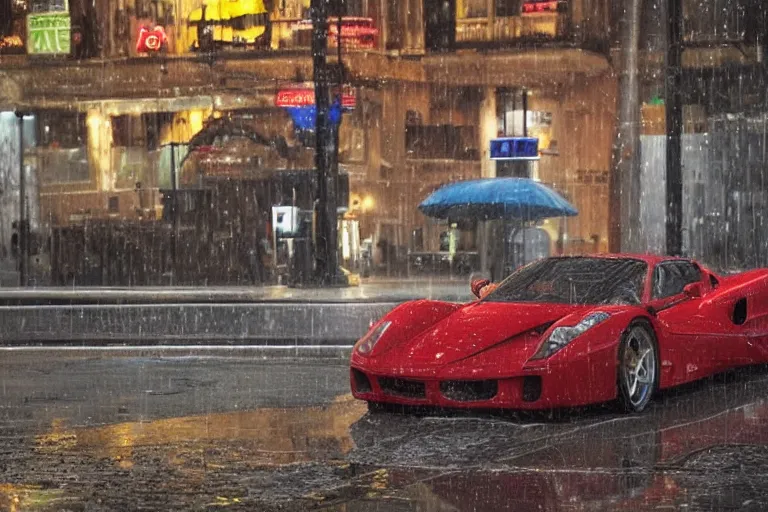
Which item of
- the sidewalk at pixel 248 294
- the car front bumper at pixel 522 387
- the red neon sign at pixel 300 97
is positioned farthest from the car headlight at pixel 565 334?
the red neon sign at pixel 300 97

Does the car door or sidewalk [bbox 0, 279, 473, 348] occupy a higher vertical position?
the car door

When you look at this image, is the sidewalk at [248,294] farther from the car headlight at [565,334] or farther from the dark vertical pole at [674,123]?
the car headlight at [565,334]

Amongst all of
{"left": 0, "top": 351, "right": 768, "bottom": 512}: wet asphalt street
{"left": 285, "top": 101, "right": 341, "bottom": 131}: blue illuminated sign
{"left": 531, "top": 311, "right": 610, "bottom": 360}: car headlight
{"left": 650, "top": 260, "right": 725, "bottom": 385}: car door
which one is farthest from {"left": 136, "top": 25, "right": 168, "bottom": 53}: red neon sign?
{"left": 531, "top": 311, "right": 610, "bottom": 360}: car headlight

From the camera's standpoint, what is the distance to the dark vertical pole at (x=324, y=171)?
30750 mm

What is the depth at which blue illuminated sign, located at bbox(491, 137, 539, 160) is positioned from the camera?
97.7 ft

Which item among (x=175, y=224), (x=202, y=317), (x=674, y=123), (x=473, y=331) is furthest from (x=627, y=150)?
(x=473, y=331)

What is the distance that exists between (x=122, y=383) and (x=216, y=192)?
1081 inches

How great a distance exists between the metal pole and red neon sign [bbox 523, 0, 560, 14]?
2132 mm

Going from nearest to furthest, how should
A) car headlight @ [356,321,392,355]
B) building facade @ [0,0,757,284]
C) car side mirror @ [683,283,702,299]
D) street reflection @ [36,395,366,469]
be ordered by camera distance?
1. street reflection @ [36,395,366,469]
2. car headlight @ [356,321,392,355]
3. car side mirror @ [683,283,702,299]
4. building facade @ [0,0,757,284]

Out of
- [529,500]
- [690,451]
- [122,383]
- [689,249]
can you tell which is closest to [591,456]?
[690,451]

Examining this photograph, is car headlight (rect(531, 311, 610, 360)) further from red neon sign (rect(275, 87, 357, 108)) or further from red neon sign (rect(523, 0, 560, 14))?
red neon sign (rect(523, 0, 560, 14))

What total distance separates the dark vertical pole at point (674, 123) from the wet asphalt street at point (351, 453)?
9310mm

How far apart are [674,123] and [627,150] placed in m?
16.9

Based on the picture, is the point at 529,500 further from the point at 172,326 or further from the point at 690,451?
the point at 172,326
